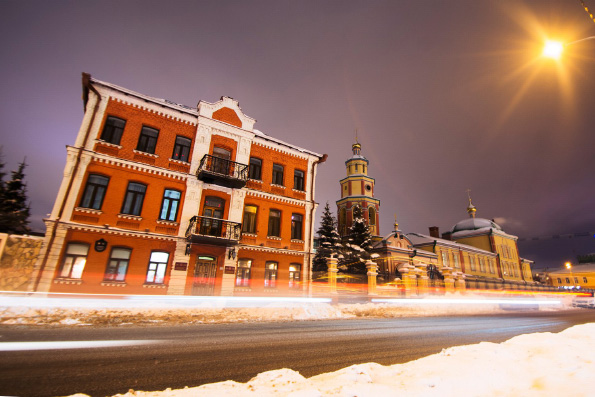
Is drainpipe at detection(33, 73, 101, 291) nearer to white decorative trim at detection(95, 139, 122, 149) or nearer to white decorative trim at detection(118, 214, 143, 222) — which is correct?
white decorative trim at detection(95, 139, 122, 149)

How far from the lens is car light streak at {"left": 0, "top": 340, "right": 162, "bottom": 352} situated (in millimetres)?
5488

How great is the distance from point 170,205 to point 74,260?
5.20 metres

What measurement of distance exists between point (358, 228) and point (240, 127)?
19055 millimetres

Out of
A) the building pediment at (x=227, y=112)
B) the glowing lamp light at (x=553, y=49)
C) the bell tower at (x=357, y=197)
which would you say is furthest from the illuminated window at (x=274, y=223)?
the bell tower at (x=357, y=197)

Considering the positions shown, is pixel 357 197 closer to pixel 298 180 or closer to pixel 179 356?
pixel 298 180

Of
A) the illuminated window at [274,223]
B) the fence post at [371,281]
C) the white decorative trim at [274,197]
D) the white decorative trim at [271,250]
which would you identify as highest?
the white decorative trim at [274,197]

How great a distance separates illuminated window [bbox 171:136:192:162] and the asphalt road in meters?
11.2

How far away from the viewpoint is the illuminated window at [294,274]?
60.5ft

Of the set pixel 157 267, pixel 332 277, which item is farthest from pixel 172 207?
pixel 332 277

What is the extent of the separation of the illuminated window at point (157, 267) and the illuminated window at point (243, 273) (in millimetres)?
4350

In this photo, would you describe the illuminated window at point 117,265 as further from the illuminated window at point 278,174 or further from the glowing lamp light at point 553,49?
the glowing lamp light at point 553,49

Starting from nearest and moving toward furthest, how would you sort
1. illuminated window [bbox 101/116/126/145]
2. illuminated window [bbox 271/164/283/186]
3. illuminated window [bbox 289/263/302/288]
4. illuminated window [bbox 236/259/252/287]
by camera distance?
illuminated window [bbox 101/116/126/145]
illuminated window [bbox 236/259/252/287]
illuminated window [bbox 289/263/302/288]
illuminated window [bbox 271/164/283/186]

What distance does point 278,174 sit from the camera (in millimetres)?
20484

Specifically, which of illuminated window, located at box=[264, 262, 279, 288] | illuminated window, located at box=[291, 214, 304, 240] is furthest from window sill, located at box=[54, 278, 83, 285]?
illuminated window, located at box=[291, 214, 304, 240]
